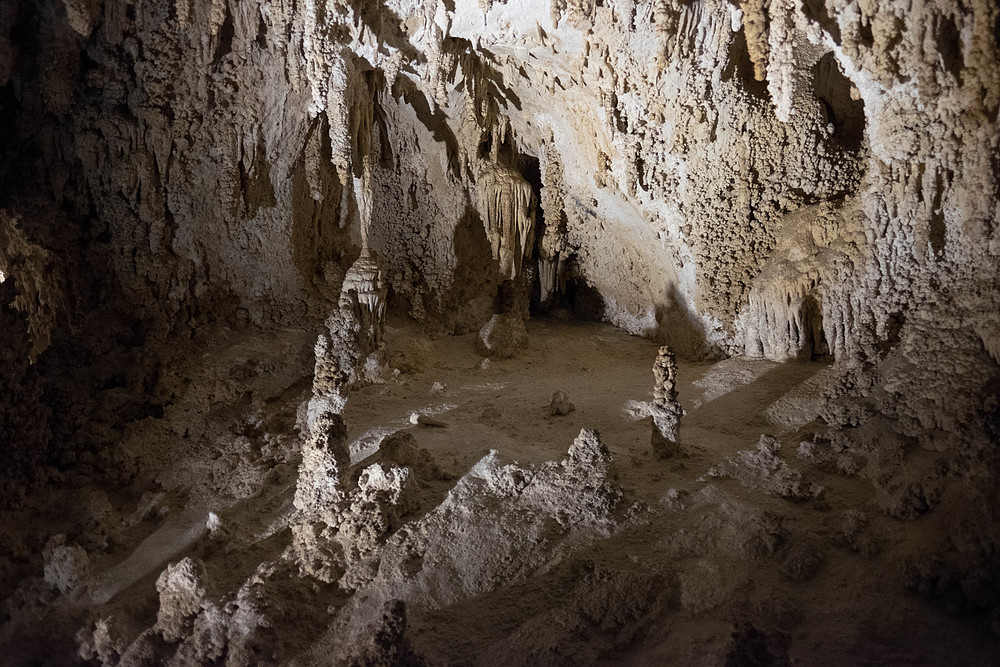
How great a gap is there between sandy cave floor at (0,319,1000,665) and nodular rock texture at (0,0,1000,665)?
29mm

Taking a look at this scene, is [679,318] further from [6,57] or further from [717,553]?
[6,57]

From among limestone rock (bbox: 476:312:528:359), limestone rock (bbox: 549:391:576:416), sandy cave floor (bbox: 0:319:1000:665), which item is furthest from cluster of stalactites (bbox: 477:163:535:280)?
limestone rock (bbox: 549:391:576:416)

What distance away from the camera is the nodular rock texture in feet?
13.3

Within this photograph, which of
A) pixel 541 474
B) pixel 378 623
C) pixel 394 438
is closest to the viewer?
pixel 378 623

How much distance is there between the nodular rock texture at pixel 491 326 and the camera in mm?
4059

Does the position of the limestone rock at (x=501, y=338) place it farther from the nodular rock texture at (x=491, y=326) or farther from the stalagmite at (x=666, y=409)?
the stalagmite at (x=666, y=409)

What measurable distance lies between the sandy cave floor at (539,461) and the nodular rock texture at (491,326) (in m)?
0.03

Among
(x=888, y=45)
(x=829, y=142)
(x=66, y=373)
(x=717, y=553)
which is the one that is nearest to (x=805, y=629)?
(x=717, y=553)

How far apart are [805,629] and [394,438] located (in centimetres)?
277

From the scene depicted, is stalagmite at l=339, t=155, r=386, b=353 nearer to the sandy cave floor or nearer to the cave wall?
the sandy cave floor

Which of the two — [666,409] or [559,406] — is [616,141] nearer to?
[559,406]

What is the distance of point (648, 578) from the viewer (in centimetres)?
398

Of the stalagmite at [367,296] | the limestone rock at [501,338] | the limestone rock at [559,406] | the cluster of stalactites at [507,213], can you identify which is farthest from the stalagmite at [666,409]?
the cluster of stalactites at [507,213]

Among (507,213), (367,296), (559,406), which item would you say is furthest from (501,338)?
(559,406)
